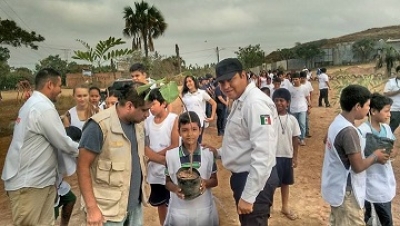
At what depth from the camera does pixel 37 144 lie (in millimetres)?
3127

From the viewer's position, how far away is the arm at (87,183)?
2424 mm

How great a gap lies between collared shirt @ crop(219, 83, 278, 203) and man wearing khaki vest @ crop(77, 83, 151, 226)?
0.65m

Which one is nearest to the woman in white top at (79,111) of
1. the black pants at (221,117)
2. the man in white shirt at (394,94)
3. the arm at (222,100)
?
the man in white shirt at (394,94)

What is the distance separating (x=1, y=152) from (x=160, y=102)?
340 inches

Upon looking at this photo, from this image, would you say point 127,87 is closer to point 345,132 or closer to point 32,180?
point 32,180

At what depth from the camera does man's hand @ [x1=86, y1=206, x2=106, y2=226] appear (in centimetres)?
244

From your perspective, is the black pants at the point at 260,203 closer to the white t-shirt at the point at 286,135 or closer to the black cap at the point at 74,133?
the white t-shirt at the point at 286,135

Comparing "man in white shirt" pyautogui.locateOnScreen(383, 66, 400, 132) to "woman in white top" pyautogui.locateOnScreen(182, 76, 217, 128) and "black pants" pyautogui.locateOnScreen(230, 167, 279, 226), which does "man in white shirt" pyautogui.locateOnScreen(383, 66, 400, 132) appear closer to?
"woman in white top" pyautogui.locateOnScreen(182, 76, 217, 128)

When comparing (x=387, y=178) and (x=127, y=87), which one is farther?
(x=387, y=178)

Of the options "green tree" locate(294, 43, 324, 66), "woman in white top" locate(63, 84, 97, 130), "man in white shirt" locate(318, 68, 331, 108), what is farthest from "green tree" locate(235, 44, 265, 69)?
"woman in white top" locate(63, 84, 97, 130)

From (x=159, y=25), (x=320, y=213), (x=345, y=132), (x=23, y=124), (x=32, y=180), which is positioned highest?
(x=159, y=25)

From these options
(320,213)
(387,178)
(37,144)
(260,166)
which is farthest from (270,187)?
(320,213)

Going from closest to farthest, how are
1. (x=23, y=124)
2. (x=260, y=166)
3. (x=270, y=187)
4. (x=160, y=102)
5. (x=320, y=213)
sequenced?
(x=260, y=166)
(x=270, y=187)
(x=23, y=124)
(x=160, y=102)
(x=320, y=213)

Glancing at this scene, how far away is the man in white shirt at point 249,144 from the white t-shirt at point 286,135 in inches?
64.8
